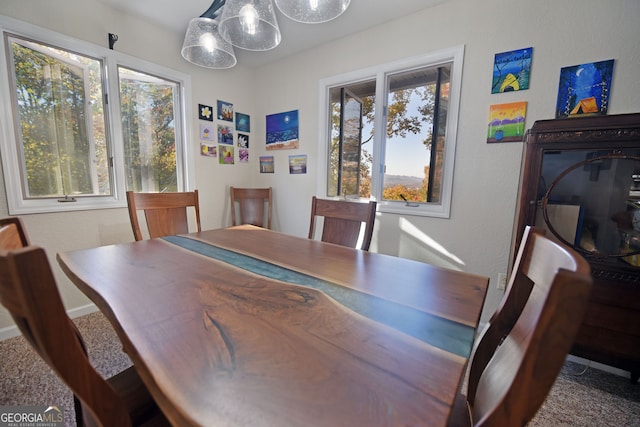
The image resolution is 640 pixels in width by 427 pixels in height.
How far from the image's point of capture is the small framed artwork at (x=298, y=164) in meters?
2.83

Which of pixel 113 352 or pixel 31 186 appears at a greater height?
pixel 31 186

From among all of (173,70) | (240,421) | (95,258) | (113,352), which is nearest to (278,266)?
(240,421)

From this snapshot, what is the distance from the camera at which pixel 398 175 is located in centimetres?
234

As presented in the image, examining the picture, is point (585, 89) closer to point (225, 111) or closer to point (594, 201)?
point (594, 201)

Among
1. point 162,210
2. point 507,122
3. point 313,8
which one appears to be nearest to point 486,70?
point 507,122

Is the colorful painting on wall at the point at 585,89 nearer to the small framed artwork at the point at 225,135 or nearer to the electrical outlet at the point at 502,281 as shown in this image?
the electrical outlet at the point at 502,281

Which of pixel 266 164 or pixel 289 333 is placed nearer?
pixel 289 333

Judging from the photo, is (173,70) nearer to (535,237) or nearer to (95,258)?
(95,258)

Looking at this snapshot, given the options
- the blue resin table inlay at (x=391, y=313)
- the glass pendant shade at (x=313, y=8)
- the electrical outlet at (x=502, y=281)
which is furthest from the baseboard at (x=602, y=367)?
the glass pendant shade at (x=313, y=8)

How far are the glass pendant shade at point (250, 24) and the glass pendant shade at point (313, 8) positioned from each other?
88 mm

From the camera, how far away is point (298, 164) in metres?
2.88

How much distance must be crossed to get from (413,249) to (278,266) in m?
1.54

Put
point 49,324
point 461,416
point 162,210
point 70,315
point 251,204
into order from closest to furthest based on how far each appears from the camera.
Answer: point 49,324 → point 461,416 → point 162,210 → point 70,315 → point 251,204

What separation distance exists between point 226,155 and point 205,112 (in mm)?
487
